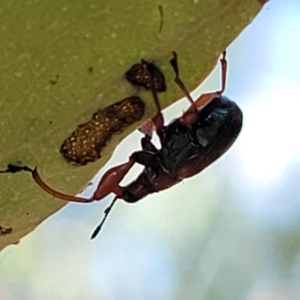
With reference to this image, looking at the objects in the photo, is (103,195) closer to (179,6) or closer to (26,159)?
(26,159)

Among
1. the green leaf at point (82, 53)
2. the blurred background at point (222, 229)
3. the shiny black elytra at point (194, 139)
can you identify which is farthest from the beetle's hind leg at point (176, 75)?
the blurred background at point (222, 229)

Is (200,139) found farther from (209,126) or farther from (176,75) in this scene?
(176,75)

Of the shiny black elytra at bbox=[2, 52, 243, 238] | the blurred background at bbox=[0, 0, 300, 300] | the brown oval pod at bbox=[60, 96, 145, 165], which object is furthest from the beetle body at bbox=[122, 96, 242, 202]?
the blurred background at bbox=[0, 0, 300, 300]

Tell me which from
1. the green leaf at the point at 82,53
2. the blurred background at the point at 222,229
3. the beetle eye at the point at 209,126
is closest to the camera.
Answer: the green leaf at the point at 82,53

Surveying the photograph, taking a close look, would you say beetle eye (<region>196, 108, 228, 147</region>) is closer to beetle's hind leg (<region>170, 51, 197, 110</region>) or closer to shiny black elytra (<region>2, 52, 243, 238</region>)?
shiny black elytra (<region>2, 52, 243, 238</region>)

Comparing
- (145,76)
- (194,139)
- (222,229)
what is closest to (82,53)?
(145,76)

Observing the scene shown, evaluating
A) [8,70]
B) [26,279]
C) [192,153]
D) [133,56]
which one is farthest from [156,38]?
[26,279]

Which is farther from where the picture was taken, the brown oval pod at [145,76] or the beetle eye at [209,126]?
the beetle eye at [209,126]

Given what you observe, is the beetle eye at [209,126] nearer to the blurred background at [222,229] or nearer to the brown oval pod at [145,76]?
the brown oval pod at [145,76]

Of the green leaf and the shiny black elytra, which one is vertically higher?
the green leaf
